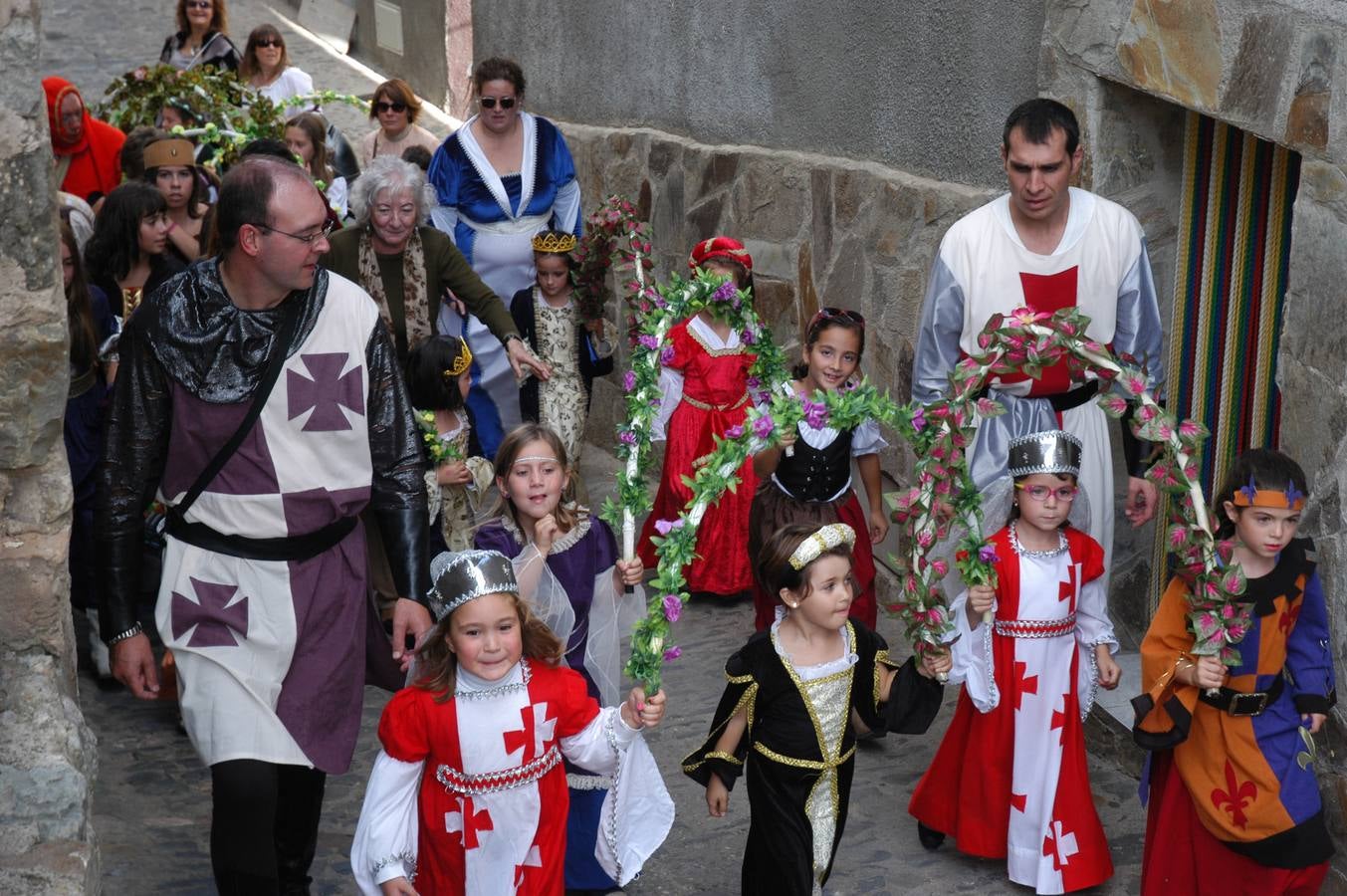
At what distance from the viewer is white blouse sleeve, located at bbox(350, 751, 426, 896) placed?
418 cm

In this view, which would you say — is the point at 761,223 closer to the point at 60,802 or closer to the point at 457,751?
the point at 457,751

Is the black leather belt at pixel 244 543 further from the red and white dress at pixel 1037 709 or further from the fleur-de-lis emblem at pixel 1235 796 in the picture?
the fleur-de-lis emblem at pixel 1235 796

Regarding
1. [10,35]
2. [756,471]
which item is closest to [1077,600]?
[756,471]

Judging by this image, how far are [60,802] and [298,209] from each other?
145 centimetres

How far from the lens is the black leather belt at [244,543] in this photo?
4254 millimetres

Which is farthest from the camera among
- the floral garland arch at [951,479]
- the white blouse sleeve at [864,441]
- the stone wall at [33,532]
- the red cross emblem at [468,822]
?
the white blouse sleeve at [864,441]

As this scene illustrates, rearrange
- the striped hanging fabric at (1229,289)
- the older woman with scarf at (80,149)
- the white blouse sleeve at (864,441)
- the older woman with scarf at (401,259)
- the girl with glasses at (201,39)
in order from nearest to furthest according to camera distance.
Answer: the striped hanging fabric at (1229,289) < the white blouse sleeve at (864,441) < the older woman with scarf at (401,259) < the older woman with scarf at (80,149) < the girl with glasses at (201,39)

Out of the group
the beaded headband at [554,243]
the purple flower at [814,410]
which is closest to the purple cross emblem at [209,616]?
the purple flower at [814,410]

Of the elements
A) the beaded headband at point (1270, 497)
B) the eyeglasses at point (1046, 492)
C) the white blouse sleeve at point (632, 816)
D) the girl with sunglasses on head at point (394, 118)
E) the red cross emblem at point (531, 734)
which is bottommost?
the white blouse sleeve at point (632, 816)

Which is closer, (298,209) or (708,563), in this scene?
(298,209)

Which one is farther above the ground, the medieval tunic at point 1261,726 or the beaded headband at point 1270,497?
the beaded headband at point 1270,497

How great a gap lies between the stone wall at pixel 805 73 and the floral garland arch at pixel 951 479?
6.08 feet

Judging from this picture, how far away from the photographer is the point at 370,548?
268 inches

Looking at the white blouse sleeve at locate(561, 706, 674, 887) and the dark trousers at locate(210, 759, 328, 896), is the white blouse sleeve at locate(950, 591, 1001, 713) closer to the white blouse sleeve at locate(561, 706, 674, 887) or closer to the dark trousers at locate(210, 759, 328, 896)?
the white blouse sleeve at locate(561, 706, 674, 887)
